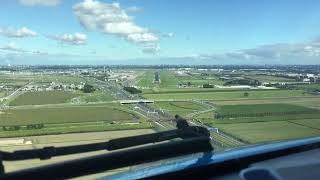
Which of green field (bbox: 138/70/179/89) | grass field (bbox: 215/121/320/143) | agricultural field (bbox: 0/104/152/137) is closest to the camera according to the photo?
grass field (bbox: 215/121/320/143)

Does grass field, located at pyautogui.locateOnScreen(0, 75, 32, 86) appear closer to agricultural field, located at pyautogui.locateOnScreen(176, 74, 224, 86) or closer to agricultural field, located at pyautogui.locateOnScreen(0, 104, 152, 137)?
agricultural field, located at pyautogui.locateOnScreen(176, 74, 224, 86)

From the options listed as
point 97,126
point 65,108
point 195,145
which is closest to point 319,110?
point 97,126

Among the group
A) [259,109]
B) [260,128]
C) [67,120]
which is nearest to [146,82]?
[259,109]

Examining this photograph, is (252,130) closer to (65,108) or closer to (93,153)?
(65,108)

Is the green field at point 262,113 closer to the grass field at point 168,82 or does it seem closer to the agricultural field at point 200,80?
the grass field at point 168,82

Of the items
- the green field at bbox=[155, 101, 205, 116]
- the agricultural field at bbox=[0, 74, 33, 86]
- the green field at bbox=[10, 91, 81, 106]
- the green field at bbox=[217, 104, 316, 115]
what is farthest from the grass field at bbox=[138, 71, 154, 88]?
the green field at bbox=[217, 104, 316, 115]

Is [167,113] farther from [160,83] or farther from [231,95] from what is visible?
[160,83]

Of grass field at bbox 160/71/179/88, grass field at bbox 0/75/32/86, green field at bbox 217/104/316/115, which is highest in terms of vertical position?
green field at bbox 217/104/316/115
